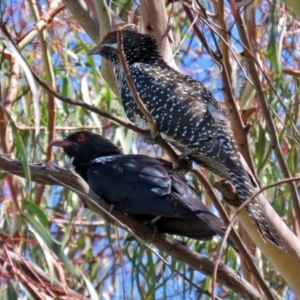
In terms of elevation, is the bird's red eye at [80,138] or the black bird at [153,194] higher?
the bird's red eye at [80,138]

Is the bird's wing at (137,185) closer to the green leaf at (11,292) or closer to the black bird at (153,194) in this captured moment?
the black bird at (153,194)

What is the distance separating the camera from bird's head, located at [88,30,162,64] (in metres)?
4.54

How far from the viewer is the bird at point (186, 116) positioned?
3775 millimetres

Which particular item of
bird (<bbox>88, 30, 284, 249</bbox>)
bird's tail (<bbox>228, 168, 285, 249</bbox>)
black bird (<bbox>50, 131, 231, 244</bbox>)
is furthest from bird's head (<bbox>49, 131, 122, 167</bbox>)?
bird's tail (<bbox>228, 168, 285, 249</bbox>)

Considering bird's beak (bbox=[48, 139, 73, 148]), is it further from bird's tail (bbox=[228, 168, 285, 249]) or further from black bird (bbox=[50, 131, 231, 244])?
bird's tail (bbox=[228, 168, 285, 249])

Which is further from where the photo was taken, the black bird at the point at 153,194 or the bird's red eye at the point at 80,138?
the bird's red eye at the point at 80,138

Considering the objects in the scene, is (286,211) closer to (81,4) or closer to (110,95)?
(110,95)

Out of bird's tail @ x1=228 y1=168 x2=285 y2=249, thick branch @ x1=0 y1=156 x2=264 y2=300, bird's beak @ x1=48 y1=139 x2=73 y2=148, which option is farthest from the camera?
bird's beak @ x1=48 y1=139 x2=73 y2=148

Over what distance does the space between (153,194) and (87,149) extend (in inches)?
37.4

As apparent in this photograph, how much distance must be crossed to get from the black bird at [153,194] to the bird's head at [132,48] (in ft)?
2.07

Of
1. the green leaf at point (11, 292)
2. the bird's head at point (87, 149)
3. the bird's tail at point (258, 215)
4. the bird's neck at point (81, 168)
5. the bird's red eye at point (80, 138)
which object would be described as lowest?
the green leaf at point (11, 292)

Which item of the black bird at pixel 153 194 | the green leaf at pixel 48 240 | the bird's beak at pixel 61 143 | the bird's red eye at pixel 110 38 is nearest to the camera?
the green leaf at pixel 48 240

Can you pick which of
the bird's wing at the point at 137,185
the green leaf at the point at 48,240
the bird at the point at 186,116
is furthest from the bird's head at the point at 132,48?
the green leaf at the point at 48,240

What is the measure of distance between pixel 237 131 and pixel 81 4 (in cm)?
111
